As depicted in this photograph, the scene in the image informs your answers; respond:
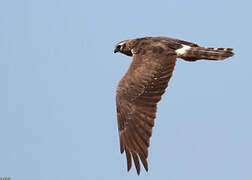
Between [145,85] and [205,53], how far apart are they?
1.74m

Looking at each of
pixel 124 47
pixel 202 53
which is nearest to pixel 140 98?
pixel 202 53

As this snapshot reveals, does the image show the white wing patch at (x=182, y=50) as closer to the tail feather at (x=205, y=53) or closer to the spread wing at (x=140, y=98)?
the tail feather at (x=205, y=53)

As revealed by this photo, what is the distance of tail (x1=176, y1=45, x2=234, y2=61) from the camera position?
36.0ft

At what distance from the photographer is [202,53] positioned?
11.1m

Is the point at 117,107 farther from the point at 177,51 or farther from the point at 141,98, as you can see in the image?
the point at 177,51

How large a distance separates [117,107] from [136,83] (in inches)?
24.8

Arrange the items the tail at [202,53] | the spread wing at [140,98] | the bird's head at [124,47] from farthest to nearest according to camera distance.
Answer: the bird's head at [124,47] → the tail at [202,53] → the spread wing at [140,98]

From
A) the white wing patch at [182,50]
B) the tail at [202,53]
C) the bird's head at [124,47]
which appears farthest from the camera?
the bird's head at [124,47]

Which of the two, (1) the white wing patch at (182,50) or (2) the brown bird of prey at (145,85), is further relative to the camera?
(1) the white wing patch at (182,50)

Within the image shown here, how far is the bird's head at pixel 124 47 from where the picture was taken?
41.1 ft

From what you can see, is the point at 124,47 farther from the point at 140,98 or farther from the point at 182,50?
the point at 140,98

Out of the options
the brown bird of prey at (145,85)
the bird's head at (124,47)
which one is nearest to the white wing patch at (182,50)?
the brown bird of prey at (145,85)

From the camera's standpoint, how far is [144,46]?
1159cm

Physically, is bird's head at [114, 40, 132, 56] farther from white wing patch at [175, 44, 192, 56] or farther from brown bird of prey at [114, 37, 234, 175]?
white wing patch at [175, 44, 192, 56]
